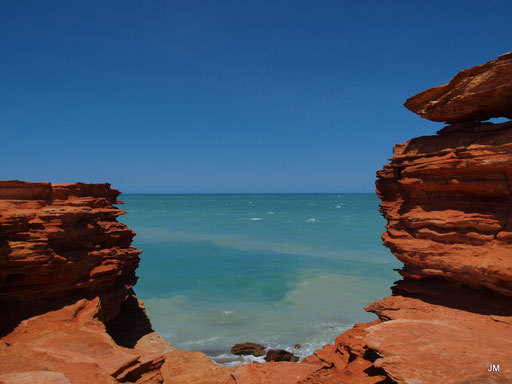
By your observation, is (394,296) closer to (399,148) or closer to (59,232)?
(399,148)

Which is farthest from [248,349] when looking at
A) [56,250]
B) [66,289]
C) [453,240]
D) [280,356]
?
[453,240]

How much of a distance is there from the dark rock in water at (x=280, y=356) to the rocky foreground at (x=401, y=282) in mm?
3256

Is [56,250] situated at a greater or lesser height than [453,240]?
lesser

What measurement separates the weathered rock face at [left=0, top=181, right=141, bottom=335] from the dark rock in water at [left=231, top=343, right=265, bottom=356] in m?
5.31

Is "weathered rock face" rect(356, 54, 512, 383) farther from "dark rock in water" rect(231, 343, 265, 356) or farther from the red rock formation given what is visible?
"dark rock in water" rect(231, 343, 265, 356)

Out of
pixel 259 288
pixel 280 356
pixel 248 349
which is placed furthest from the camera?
pixel 259 288

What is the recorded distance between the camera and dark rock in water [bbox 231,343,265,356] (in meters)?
13.4

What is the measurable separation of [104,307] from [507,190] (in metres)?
12.5

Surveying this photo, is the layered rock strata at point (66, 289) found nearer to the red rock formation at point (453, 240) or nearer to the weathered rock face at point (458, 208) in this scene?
the red rock formation at point (453, 240)

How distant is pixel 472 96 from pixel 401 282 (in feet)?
18.2

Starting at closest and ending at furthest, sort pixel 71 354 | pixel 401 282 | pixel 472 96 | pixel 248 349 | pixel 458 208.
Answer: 1. pixel 71 354
2. pixel 472 96
3. pixel 458 208
4. pixel 401 282
5. pixel 248 349

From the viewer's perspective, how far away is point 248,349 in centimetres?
1367

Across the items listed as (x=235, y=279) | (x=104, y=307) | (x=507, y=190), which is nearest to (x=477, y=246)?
(x=507, y=190)

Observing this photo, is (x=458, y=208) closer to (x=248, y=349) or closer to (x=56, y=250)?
(x=248, y=349)
